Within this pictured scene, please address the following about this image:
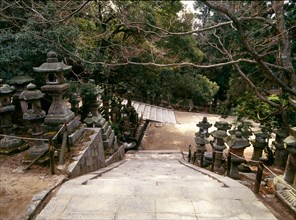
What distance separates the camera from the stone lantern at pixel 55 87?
19.5ft

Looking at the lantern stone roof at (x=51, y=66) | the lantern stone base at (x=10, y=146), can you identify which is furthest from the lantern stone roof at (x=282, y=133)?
the lantern stone base at (x=10, y=146)

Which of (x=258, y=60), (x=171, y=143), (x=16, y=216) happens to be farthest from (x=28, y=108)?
Answer: (x=171, y=143)

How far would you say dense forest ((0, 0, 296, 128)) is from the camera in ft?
19.2

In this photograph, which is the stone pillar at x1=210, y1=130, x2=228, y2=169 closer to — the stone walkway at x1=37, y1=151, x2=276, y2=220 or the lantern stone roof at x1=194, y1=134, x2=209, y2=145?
the lantern stone roof at x1=194, y1=134, x2=209, y2=145

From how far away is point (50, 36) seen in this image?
24.7 feet

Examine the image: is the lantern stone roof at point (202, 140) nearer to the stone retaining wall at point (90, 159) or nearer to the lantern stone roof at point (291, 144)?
the stone retaining wall at point (90, 159)

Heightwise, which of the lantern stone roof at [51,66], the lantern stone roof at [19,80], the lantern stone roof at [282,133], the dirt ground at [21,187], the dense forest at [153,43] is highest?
the dense forest at [153,43]

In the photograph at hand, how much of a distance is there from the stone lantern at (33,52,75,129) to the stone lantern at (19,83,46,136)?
0.85 ft

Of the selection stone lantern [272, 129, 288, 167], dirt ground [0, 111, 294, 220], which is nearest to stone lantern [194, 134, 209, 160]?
stone lantern [272, 129, 288, 167]

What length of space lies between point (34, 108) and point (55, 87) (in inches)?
29.3

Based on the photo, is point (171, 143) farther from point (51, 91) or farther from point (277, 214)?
point (277, 214)

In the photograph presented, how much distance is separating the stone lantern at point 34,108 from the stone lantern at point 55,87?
0.26 metres

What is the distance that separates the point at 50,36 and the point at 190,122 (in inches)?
500

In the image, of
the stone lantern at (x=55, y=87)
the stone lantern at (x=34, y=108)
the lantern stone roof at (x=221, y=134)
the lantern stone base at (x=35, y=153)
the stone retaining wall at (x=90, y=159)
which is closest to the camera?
the stone retaining wall at (x=90, y=159)
